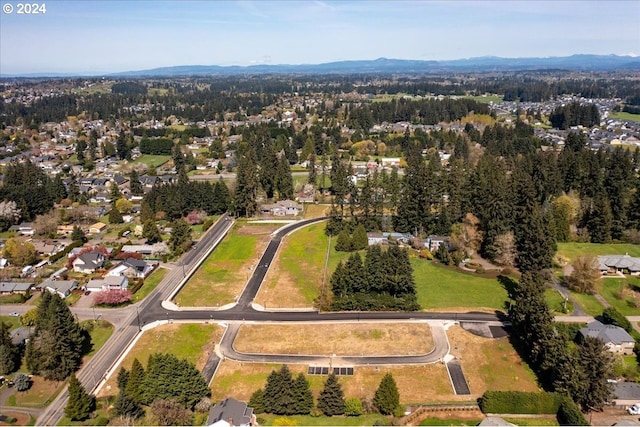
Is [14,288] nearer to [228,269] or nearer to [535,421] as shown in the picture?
[228,269]

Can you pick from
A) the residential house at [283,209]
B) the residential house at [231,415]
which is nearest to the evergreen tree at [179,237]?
the residential house at [283,209]

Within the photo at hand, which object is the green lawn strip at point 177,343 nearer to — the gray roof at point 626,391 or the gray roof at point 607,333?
the gray roof at point 626,391

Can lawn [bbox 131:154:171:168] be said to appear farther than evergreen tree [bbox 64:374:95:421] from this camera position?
Yes

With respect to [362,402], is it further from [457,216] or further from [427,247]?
[457,216]

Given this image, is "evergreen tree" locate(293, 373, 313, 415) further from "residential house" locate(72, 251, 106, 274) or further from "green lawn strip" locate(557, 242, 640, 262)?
"green lawn strip" locate(557, 242, 640, 262)

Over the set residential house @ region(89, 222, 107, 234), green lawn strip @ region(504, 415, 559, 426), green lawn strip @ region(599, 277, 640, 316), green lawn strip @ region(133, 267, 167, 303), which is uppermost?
residential house @ region(89, 222, 107, 234)

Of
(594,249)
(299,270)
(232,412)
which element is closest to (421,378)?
(232,412)

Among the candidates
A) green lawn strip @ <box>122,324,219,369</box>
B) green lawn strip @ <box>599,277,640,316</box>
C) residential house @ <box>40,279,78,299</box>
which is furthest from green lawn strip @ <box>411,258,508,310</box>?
residential house @ <box>40,279,78,299</box>
